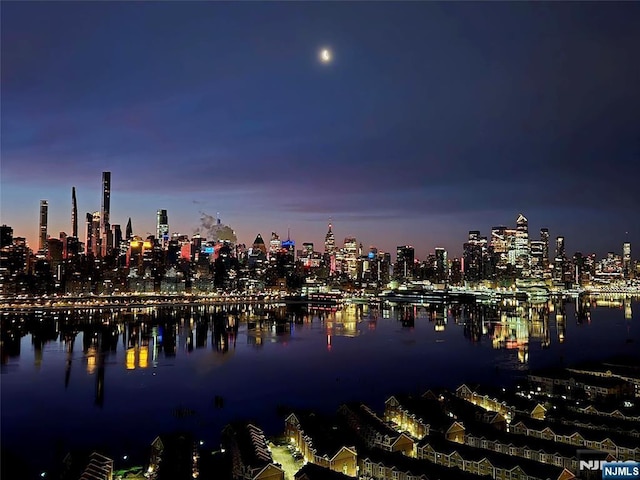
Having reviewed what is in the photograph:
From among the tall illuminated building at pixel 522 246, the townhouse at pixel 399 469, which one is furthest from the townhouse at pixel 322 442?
the tall illuminated building at pixel 522 246

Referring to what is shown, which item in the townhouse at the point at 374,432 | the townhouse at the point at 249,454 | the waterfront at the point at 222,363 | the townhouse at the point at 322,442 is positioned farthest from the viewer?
the waterfront at the point at 222,363

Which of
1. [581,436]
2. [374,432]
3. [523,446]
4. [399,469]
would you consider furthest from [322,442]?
[581,436]

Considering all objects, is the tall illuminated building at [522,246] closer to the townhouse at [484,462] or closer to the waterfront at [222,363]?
the waterfront at [222,363]

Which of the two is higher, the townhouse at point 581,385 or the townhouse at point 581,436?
the townhouse at point 581,436

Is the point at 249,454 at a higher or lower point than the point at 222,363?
higher

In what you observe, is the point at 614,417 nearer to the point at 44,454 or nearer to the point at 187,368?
the point at 44,454

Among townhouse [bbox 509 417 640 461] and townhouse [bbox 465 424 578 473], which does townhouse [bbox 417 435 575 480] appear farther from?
townhouse [bbox 509 417 640 461]

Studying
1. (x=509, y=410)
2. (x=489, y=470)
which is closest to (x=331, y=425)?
(x=489, y=470)

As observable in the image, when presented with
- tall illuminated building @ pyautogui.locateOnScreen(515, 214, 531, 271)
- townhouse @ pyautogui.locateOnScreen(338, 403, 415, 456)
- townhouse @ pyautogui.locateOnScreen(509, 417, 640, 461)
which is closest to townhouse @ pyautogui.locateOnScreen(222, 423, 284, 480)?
townhouse @ pyautogui.locateOnScreen(338, 403, 415, 456)

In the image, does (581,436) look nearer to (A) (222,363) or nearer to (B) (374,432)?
(B) (374,432)
